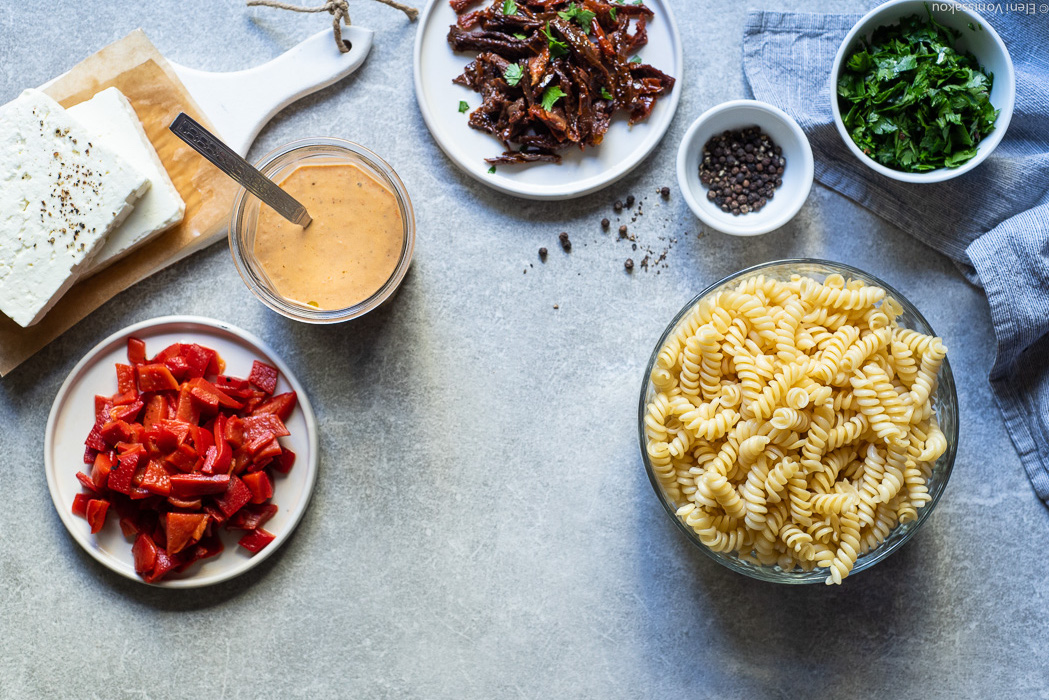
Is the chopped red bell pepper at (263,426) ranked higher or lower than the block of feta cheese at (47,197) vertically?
lower

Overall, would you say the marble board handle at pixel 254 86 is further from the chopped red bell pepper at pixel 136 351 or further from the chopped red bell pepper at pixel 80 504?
the chopped red bell pepper at pixel 80 504

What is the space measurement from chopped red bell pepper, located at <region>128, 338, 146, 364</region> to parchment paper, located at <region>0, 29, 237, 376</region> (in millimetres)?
203

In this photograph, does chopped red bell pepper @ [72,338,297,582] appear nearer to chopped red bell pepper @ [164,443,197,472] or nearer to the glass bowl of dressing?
chopped red bell pepper @ [164,443,197,472]

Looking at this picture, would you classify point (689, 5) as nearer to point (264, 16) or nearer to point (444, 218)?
point (444, 218)

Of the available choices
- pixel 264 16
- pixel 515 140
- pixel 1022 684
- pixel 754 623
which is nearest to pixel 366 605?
pixel 754 623

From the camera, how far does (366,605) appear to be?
261 cm

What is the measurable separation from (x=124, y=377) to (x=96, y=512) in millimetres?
453

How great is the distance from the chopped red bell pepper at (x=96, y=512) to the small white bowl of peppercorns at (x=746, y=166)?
222 cm

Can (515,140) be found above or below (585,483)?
above

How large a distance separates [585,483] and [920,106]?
1.67 meters

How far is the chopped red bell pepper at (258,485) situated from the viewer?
8.01 ft

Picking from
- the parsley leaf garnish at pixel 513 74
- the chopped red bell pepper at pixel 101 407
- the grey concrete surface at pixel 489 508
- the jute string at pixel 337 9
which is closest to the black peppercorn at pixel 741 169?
the grey concrete surface at pixel 489 508

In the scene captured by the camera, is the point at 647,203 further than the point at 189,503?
Yes

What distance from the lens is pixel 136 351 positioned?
2.53 meters
